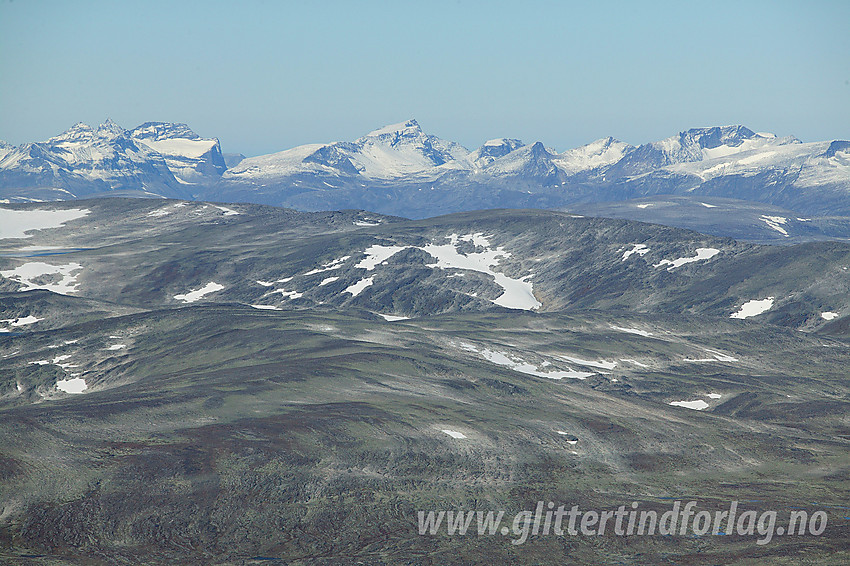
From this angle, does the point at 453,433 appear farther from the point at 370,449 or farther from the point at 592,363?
the point at 592,363

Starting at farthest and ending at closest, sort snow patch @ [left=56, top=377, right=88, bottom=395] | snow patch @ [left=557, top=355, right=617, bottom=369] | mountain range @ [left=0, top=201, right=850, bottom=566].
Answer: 1. snow patch @ [left=557, top=355, right=617, bottom=369]
2. snow patch @ [left=56, top=377, right=88, bottom=395]
3. mountain range @ [left=0, top=201, right=850, bottom=566]

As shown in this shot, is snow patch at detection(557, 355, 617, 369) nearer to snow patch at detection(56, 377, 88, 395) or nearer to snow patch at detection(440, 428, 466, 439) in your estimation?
snow patch at detection(440, 428, 466, 439)

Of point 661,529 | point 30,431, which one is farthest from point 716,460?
point 30,431

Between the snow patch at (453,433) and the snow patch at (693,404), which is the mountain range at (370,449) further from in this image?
the snow patch at (693,404)

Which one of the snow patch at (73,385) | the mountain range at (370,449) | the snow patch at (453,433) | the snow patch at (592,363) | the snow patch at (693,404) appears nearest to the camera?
the mountain range at (370,449)

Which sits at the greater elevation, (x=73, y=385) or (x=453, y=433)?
(x=453, y=433)

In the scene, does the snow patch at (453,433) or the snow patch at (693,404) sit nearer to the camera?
the snow patch at (453,433)

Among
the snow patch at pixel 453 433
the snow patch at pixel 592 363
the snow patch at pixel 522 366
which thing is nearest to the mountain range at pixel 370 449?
the snow patch at pixel 453 433

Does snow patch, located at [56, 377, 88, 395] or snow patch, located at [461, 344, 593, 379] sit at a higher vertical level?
snow patch, located at [56, 377, 88, 395]

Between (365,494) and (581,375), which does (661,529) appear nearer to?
(365,494)

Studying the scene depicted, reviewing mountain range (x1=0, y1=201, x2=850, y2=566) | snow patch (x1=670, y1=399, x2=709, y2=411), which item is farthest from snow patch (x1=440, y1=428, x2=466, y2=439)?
snow patch (x1=670, y1=399, x2=709, y2=411)

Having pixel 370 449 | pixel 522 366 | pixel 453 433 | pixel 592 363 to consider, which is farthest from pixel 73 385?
→ pixel 592 363
